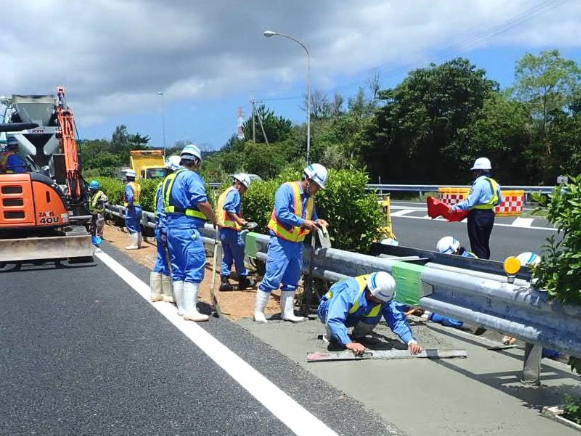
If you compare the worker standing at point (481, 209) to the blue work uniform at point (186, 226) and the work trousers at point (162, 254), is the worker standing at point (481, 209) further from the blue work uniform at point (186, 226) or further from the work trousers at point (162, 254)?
the work trousers at point (162, 254)

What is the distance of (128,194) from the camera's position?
13891 mm

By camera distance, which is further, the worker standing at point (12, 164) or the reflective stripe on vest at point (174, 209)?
the worker standing at point (12, 164)

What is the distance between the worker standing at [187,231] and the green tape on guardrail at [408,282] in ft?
7.31

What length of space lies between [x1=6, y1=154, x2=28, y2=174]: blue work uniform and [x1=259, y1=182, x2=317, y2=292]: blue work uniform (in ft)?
22.4

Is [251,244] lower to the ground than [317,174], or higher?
lower

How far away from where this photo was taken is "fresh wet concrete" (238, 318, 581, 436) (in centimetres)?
376

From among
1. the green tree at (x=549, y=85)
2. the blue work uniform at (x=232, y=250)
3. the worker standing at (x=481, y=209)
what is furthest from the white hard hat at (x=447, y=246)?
the green tree at (x=549, y=85)

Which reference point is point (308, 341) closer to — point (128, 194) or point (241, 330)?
point (241, 330)

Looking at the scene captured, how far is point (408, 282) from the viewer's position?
17.3 feet

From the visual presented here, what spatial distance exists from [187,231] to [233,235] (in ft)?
7.14

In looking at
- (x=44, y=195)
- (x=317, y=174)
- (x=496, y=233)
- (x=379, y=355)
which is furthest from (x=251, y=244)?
(x=496, y=233)

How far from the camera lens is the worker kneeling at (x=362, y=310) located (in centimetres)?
514

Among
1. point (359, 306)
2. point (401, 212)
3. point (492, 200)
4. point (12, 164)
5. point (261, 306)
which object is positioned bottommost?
point (401, 212)

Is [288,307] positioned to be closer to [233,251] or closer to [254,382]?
[254,382]
